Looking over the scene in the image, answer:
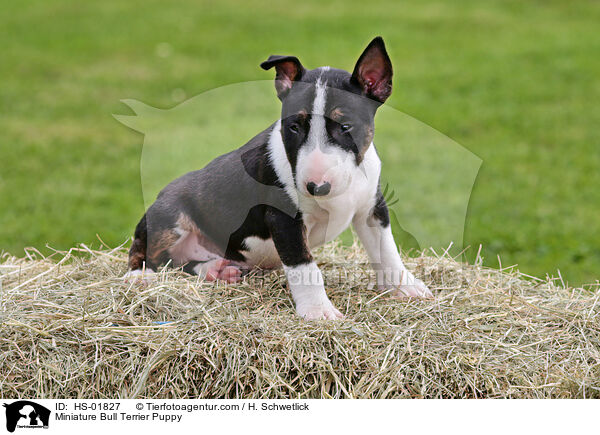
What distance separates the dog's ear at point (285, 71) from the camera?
12.3ft

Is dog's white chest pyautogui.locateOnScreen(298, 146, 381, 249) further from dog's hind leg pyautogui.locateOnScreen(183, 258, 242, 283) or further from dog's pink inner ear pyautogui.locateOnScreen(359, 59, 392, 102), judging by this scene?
dog's hind leg pyautogui.locateOnScreen(183, 258, 242, 283)

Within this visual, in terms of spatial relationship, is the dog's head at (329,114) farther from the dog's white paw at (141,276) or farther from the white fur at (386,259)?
the dog's white paw at (141,276)

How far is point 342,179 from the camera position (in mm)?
3709

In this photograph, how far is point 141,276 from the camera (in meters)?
4.27

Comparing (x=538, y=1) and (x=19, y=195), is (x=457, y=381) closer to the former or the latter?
(x=19, y=195)

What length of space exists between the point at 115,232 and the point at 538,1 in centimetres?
1112

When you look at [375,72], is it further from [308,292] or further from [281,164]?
[308,292]

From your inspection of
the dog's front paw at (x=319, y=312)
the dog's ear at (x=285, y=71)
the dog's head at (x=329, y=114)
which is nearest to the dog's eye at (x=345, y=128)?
the dog's head at (x=329, y=114)

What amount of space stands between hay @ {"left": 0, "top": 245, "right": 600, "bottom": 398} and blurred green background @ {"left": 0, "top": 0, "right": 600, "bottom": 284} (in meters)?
2.94
